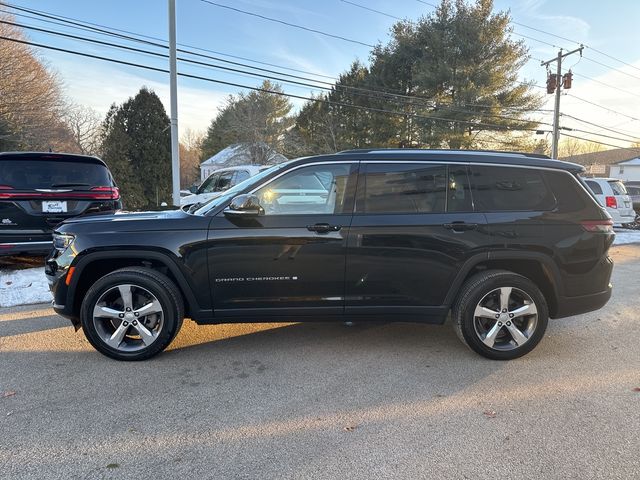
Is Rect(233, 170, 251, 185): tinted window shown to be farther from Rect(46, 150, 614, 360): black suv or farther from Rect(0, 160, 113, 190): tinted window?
Rect(46, 150, 614, 360): black suv

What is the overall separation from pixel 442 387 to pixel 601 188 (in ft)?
44.1

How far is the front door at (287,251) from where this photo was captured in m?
3.69

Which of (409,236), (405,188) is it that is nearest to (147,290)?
(409,236)

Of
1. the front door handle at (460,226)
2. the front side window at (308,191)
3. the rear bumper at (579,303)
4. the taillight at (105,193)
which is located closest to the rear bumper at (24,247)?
the taillight at (105,193)

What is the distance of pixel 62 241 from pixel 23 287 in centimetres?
315

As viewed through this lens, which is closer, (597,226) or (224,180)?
(597,226)

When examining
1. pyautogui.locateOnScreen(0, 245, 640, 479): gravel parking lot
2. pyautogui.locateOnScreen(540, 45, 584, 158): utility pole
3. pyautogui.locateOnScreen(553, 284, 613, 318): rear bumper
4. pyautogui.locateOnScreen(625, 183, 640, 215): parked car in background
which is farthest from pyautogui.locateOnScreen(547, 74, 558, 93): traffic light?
pyautogui.locateOnScreen(553, 284, 613, 318): rear bumper

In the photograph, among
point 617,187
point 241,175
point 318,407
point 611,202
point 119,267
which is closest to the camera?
point 318,407

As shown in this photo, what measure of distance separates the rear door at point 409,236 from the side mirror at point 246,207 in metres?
0.84

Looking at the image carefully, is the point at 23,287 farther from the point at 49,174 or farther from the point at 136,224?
the point at 136,224

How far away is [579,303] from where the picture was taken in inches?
158

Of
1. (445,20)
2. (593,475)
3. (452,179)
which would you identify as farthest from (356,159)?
(445,20)

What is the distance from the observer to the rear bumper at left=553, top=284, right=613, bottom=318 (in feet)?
13.1

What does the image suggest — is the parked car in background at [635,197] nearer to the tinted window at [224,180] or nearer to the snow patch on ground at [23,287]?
the tinted window at [224,180]
